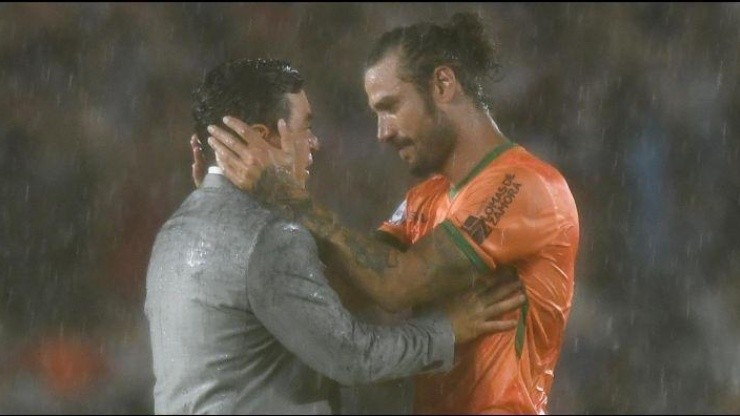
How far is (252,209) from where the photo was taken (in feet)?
8.92

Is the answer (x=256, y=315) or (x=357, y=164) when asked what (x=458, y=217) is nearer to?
(x=256, y=315)

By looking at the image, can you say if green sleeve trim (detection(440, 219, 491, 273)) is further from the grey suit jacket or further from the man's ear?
the man's ear

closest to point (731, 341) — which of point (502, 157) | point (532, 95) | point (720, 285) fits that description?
point (720, 285)

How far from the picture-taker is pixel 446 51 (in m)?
3.10

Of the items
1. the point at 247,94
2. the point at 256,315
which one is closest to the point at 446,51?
the point at 247,94

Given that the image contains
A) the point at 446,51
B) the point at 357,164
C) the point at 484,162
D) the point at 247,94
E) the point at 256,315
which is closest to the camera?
the point at 256,315

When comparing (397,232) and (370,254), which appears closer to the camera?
(370,254)

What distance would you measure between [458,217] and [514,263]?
160 mm

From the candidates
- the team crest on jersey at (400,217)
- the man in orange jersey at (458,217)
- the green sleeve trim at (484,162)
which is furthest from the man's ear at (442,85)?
the team crest on jersey at (400,217)

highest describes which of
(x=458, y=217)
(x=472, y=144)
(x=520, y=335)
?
(x=472, y=144)

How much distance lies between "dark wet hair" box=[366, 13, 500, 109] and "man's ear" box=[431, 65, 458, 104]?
0.01 m

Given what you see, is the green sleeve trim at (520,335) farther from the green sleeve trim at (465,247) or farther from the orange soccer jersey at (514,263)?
the green sleeve trim at (465,247)

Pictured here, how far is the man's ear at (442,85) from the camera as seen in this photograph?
3.08m

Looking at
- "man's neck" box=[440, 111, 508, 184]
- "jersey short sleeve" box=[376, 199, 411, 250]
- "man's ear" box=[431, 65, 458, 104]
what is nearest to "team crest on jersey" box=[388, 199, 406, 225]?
"jersey short sleeve" box=[376, 199, 411, 250]
